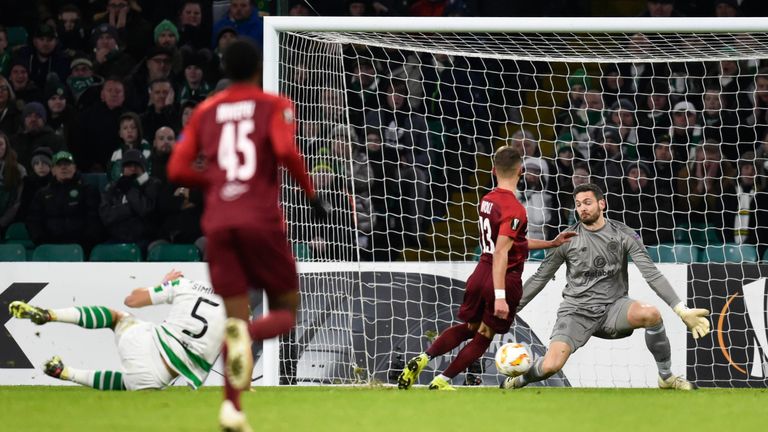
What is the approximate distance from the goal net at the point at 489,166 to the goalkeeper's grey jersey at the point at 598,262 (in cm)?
95

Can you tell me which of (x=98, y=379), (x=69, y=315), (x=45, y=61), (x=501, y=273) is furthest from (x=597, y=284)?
(x=45, y=61)

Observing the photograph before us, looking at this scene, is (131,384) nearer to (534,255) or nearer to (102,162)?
(534,255)

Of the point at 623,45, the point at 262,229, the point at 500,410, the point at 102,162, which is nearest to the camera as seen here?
the point at 262,229

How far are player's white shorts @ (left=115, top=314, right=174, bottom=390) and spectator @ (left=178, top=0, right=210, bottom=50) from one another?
6435 millimetres

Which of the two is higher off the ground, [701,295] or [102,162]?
[102,162]

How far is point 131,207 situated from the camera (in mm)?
11312

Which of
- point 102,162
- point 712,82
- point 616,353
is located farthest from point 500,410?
point 102,162

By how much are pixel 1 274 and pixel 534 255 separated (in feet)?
14.5

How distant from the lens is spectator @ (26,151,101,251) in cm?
1134

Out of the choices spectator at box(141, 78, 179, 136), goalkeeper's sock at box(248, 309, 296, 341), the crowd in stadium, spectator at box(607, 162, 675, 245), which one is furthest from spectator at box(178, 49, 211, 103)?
goalkeeper's sock at box(248, 309, 296, 341)

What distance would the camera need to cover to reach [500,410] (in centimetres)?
666

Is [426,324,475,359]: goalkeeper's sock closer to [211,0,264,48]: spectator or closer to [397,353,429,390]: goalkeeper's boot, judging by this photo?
[397,353,429,390]: goalkeeper's boot

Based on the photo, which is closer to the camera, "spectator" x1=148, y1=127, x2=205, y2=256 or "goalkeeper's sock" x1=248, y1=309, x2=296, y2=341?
"goalkeeper's sock" x1=248, y1=309, x2=296, y2=341

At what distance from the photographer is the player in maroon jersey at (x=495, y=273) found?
7898mm
